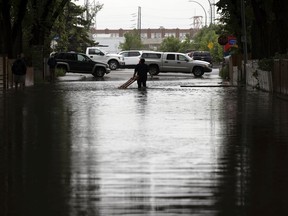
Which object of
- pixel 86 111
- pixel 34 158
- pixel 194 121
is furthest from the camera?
pixel 86 111

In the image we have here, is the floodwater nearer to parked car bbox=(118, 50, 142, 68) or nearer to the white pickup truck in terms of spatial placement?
the white pickup truck

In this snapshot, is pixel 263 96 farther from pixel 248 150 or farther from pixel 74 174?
pixel 74 174

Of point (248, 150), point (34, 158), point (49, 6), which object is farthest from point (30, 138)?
point (49, 6)

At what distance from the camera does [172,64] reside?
56250 millimetres

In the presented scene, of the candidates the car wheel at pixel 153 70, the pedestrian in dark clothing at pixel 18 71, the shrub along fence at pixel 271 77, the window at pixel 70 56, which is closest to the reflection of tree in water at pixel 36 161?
the shrub along fence at pixel 271 77

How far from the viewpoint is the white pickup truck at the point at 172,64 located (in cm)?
5550

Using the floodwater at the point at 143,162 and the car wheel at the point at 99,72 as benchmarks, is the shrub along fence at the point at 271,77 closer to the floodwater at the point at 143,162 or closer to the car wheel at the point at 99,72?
the floodwater at the point at 143,162

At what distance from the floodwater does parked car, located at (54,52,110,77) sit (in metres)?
32.6

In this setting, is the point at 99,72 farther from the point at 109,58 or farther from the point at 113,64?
the point at 113,64

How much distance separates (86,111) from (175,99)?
6.03 meters

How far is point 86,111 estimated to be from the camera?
19969 millimetres

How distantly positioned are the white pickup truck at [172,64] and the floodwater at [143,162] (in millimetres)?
35715

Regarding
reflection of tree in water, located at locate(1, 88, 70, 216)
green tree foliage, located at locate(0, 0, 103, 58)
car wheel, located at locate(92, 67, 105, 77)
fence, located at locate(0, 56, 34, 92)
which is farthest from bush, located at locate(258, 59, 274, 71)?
car wheel, located at locate(92, 67, 105, 77)

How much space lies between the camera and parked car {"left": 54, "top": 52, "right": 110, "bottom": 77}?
52500mm
